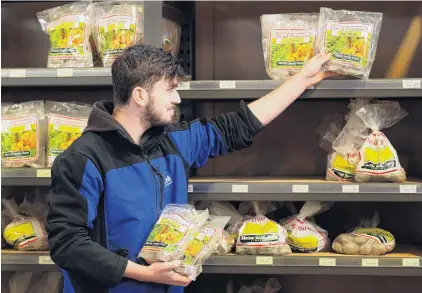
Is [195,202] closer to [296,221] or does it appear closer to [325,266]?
[296,221]

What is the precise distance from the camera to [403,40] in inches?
136

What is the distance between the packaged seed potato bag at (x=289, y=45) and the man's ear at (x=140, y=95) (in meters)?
0.73

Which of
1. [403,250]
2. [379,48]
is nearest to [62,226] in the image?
[403,250]

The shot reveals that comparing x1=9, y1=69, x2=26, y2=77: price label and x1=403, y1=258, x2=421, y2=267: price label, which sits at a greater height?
x1=9, y1=69, x2=26, y2=77: price label

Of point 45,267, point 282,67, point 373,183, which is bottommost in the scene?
point 45,267

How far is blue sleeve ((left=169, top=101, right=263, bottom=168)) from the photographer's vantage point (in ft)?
9.25

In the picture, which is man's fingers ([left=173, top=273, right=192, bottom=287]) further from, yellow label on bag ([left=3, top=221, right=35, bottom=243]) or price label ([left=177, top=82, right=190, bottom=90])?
yellow label on bag ([left=3, top=221, right=35, bottom=243])

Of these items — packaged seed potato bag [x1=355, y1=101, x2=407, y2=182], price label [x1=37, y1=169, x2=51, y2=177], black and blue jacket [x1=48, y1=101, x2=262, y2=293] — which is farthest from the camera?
price label [x1=37, y1=169, x2=51, y2=177]

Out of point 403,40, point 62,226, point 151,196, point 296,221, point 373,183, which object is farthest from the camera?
point 403,40

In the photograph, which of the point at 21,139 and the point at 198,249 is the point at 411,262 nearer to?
the point at 198,249

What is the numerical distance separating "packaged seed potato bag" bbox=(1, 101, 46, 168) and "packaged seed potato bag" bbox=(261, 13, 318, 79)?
Result: 46.7 inches

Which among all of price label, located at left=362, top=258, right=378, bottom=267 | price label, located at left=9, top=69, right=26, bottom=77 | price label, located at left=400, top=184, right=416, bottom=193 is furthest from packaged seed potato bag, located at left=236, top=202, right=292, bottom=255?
price label, located at left=9, top=69, right=26, bottom=77

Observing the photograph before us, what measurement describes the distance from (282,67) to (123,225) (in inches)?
41.6

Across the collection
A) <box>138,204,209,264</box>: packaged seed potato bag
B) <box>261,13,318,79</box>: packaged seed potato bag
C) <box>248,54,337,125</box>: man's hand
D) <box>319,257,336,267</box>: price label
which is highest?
<box>261,13,318,79</box>: packaged seed potato bag
